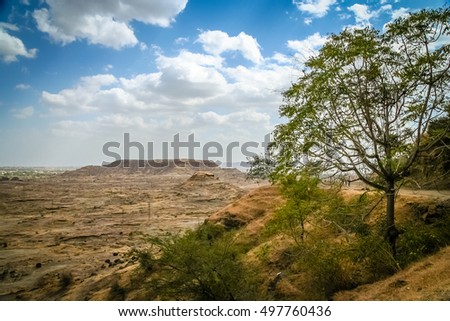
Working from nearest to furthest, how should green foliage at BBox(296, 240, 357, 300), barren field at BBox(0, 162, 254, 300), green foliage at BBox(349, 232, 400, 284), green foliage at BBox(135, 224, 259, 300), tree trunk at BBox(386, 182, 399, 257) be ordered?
green foliage at BBox(135, 224, 259, 300)
tree trunk at BBox(386, 182, 399, 257)
green foliage at BBox(349, 232, 400, 284)
green foliage at BBox(296, 240, 357, 300)
barren field at BBox(0, 162, 254, 300)

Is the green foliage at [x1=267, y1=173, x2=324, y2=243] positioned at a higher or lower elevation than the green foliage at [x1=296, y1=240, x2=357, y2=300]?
higher

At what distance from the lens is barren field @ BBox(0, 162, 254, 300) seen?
55.5 feet

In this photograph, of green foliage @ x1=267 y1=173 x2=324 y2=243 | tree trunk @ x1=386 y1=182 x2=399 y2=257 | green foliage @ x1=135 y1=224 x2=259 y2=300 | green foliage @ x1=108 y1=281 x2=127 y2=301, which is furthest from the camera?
green foliage @ x1=108 y1=281 x2=127 y2=301

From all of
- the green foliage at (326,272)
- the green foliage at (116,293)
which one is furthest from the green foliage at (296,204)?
the green foliage at (116,293)

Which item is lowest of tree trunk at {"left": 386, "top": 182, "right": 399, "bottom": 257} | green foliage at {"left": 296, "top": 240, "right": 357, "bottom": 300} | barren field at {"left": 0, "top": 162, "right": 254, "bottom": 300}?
barren field at {"left": 0, "top": 162, "right": 254, "bottom": 300}

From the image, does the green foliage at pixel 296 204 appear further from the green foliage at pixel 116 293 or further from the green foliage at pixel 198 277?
the green foliage at pixel 116 293

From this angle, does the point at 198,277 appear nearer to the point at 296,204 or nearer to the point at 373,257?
the point at 296,204

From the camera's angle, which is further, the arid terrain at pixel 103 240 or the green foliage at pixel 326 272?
the green foliage at pixel 326 272

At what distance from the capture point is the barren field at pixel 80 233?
16.9m

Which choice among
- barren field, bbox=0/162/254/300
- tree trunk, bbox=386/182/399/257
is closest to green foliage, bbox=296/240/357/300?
tree trunk, bbox=386/182/399/257

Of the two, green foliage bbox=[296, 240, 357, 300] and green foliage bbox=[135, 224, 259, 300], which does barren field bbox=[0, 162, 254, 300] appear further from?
green foliage bbox=[296, 240, 357, 300]

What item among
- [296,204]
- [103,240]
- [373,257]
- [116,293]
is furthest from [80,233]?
[373,257]

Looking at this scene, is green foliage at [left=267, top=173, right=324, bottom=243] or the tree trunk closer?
the tree trunk
